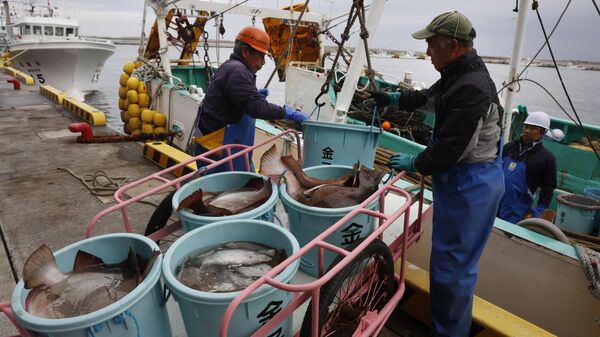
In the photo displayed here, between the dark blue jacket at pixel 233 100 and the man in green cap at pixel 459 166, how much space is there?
155cm

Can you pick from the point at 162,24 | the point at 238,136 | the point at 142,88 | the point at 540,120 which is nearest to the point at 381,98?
the point at 238,136

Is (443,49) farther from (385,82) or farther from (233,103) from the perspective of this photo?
(385,82)

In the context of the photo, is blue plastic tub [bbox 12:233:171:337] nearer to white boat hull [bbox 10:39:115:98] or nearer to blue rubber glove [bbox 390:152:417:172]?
blue rubber glove [bbox 390:152:417:172]

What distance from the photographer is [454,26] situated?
2.33 m

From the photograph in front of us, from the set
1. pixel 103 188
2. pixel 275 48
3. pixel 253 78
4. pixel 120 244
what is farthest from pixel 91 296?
pixel 275 48

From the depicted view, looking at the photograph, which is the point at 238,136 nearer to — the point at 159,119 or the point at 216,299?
the point at 216,299

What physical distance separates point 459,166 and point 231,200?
1590mm

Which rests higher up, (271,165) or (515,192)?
(271,165)

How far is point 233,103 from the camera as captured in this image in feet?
12.0

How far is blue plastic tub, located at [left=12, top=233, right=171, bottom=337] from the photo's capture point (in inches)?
54.9

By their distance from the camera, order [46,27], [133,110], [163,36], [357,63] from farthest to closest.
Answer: [46,27] < [133,110] < [163,36] < [357,63]

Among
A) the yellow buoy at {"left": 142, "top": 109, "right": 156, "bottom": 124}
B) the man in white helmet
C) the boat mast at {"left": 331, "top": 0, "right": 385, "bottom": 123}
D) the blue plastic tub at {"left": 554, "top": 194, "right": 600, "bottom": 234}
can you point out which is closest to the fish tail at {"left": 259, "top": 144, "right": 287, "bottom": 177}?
the boat mast at {"left": 331, "top": 0, "right": 385, "bottom": 123}

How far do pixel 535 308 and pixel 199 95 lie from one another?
321 inches

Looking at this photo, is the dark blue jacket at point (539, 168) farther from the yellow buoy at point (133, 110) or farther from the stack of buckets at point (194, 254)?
the yellow buoy at point (133, 110)
